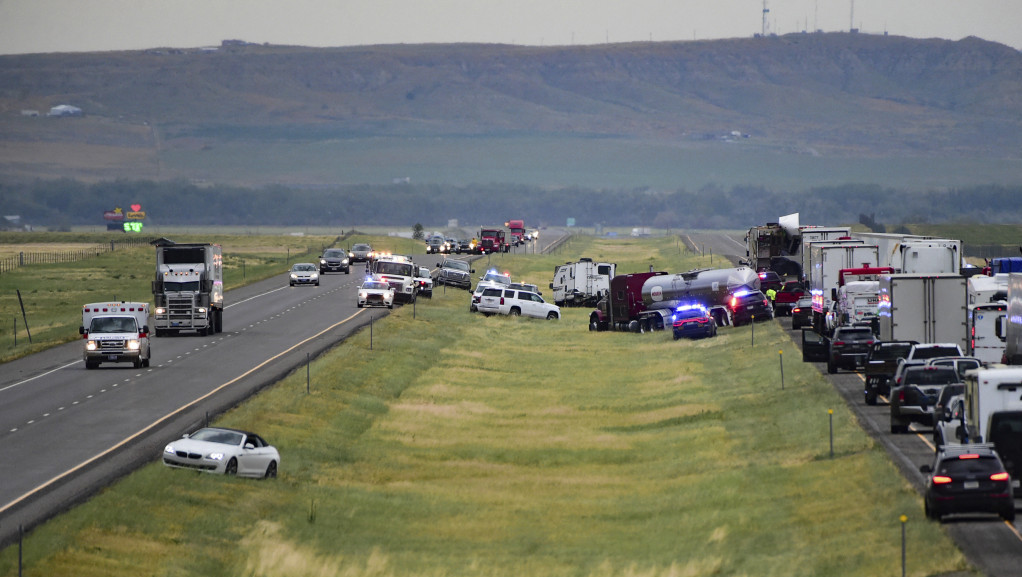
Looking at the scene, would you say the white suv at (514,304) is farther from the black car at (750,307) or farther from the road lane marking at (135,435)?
the road lane marking at (135,435)

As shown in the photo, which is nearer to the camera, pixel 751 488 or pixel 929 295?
pixel 751 488

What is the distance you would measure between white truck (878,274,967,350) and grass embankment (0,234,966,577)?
10.8ft

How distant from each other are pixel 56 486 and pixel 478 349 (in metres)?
40.4

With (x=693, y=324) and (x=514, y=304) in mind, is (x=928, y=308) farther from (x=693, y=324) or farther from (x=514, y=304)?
(x=514, y=304)

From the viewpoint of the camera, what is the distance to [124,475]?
115ft

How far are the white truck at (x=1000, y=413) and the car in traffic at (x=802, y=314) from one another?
38.1 m

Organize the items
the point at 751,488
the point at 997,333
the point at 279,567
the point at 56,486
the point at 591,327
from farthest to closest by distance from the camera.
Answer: the point at 591,327
the point at 997,333
the point at 751,488
the point at 56,486
the point at 279,567

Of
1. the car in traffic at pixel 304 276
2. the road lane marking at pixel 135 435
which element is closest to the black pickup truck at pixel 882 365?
the road lane marking at pixel 135 435

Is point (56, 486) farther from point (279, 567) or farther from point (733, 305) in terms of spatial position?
point (733, 305)

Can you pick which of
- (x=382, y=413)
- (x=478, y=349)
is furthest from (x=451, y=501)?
(x=478, y=349)

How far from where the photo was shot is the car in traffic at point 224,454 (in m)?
36.0

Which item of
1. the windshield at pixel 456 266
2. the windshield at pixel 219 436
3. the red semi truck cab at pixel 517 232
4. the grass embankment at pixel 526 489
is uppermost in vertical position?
the red semi truck cab at pixel 517 232

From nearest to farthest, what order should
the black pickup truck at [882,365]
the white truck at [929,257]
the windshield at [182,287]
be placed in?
the black pickup truck at [882,365]
the white truck at [929,257]
the windshield at [182,287]

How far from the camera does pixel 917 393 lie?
1485 inches
